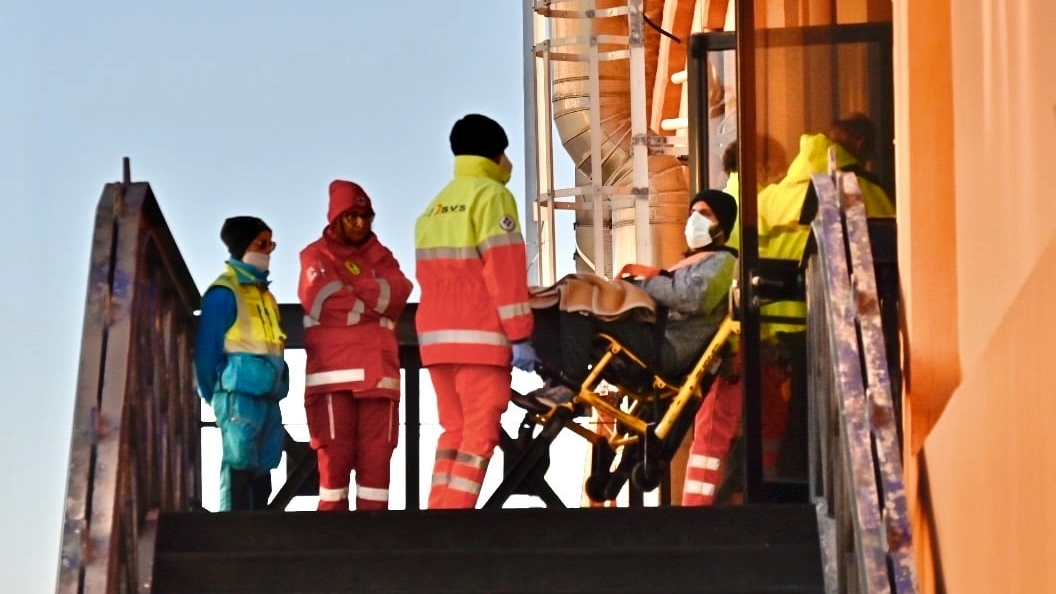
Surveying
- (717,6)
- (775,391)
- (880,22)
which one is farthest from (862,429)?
(717,6)

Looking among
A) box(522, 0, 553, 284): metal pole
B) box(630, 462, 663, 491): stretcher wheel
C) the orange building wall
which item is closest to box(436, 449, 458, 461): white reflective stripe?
box(630, 462, 663, 491): stretcher wheel

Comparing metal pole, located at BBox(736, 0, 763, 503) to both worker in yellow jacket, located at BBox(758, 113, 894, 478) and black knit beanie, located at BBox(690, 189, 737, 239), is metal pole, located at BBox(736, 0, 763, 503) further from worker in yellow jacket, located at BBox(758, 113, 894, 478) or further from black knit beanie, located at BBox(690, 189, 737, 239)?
black knit beanie, located at BBox(690, 189, 737, 239)

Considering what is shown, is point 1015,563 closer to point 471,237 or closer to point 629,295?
point 471,237

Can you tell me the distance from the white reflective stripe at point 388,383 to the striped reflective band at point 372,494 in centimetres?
39

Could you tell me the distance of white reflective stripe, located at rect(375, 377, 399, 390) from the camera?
9.51m

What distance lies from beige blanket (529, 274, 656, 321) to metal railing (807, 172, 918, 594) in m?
1.84

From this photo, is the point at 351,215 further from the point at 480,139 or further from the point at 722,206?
the point at 722,206

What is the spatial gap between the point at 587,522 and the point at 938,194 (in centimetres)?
158

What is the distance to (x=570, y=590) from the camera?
7.37 meters

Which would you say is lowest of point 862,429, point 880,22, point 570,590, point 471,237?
point 570,590

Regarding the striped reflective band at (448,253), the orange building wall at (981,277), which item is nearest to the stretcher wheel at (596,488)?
the striped reflective band at (448,253)

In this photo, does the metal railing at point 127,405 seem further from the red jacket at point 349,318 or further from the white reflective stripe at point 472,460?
the white reflective stripe at point 472,460

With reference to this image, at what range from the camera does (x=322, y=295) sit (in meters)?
9.59

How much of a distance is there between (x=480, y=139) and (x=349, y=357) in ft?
3.20
